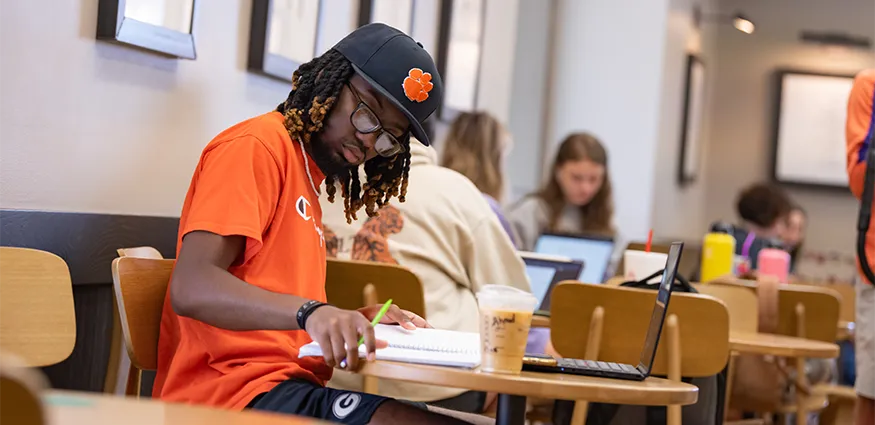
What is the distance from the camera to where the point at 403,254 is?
278 centimetres

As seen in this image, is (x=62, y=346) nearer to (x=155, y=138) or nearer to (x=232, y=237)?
(x=232, y=237)

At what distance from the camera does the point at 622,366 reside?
1.79m

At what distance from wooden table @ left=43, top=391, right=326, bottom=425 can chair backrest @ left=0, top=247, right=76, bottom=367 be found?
0.76 meters

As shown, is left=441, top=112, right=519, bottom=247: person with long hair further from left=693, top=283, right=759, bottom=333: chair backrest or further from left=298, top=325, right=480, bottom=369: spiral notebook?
left=298, top=325, right=480, bottom=369: spiral notebook

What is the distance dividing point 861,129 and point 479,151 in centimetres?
148

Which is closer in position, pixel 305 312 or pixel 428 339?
pixel 305 312

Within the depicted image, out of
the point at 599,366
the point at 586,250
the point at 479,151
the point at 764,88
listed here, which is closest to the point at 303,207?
the point at 599,366

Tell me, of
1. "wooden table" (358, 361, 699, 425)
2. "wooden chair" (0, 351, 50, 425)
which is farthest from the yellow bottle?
"wooden chair" (0, 351, 50, 425)

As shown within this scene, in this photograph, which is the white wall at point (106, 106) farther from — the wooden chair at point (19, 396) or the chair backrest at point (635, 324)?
the wooden chair at point (19, 396)

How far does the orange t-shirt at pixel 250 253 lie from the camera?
167 cm

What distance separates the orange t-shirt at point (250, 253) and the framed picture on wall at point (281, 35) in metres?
1.22

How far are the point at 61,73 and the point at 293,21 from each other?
42.9 inches

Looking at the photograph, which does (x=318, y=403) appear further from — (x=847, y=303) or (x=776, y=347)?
(x=847, y=303)

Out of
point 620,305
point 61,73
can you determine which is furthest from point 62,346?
point 620,305
